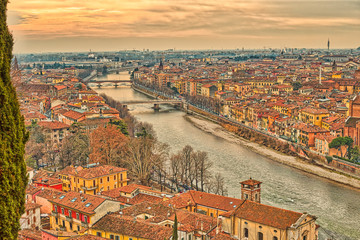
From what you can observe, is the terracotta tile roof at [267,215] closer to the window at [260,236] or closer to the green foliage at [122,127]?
the window at [260,236]

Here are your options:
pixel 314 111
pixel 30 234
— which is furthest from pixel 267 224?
pixel 314 111

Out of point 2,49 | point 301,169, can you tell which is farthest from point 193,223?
point 301,169

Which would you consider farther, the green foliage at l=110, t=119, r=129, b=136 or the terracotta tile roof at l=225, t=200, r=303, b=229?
the green foliage at l=110, t=119, r=129, b=136

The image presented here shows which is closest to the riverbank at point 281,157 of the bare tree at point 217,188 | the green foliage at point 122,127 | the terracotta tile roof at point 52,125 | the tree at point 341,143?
the tree at point 341,143

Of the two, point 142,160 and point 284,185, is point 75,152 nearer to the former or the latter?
point 142,160

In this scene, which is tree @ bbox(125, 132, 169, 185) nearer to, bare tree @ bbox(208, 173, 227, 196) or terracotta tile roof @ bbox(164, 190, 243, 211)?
bare tree @ bbox(208, 173, 227, 196)

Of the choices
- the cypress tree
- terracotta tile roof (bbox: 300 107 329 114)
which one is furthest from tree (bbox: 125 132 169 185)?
the cypress tree
